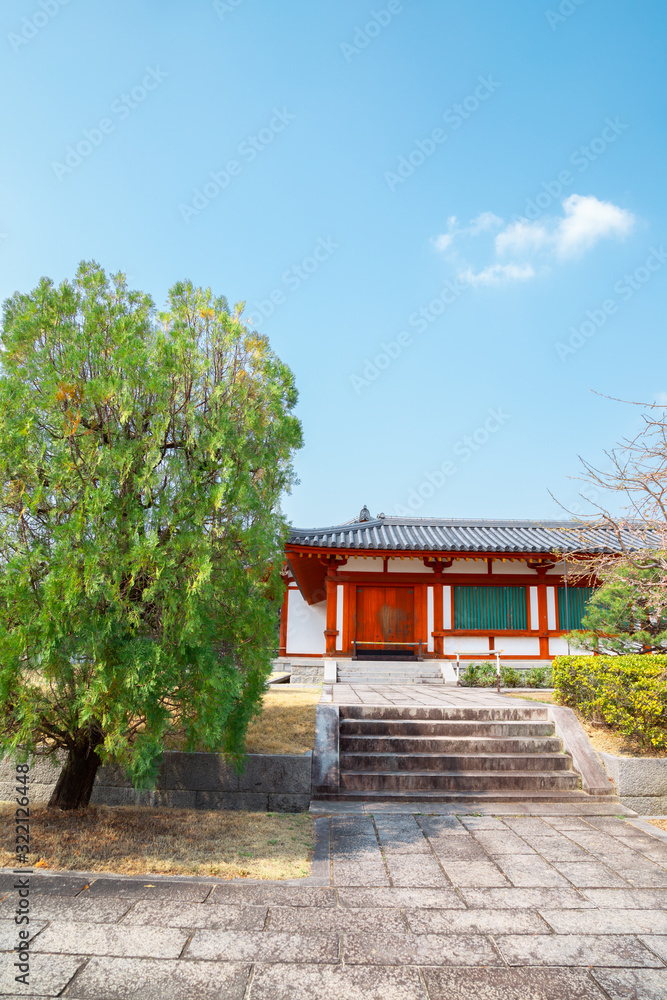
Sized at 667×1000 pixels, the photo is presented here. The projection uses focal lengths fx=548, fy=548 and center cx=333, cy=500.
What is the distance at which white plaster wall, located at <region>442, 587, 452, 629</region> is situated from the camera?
→ 15070mm

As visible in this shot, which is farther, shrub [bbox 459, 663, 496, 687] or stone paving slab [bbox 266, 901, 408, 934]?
shrub [bbox 459, 663, 496, 687]

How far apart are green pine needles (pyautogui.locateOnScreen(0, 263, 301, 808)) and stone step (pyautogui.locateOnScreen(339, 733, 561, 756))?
194cm

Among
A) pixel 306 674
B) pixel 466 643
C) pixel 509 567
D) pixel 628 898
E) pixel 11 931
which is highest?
pixel 509 567

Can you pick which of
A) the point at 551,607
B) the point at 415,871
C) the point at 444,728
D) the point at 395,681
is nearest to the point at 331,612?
the point at 395,681

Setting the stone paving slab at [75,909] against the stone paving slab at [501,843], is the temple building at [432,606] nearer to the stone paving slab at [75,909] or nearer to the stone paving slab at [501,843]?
the stone paving slab at [501,843]

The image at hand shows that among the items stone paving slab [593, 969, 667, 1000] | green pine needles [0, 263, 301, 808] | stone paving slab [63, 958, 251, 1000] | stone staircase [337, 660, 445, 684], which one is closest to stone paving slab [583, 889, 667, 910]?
stone paving slab [593, 969, 667, 1000]

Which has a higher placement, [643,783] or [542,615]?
[542,615]

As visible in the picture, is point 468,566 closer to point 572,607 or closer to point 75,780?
point 572,607

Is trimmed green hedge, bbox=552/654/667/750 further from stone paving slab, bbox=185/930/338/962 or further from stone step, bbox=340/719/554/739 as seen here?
stone paving slab, bbox=185/930/338/962

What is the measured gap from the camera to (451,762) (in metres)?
6.11

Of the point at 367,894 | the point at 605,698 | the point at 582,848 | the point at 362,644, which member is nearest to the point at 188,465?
the point at 367,894

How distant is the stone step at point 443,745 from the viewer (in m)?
6.32

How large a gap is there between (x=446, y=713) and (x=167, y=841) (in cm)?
377

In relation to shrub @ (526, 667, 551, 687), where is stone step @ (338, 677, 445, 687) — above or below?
below
